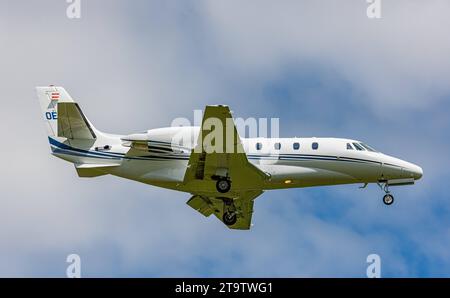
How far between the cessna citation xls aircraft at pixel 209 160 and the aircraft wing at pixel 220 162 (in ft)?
0.12

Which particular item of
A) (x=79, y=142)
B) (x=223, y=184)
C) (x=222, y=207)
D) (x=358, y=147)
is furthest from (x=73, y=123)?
(x=358, y=147)

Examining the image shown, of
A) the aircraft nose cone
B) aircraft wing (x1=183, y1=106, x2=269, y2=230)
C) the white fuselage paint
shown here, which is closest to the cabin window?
the white fuselage paint

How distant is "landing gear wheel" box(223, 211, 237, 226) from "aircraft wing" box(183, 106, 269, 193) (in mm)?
2687

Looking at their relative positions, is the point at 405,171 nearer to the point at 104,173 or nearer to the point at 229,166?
the point at 229,166

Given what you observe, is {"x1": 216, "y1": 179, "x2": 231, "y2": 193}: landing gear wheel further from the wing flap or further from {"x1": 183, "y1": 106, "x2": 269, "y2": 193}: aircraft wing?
the wing flap

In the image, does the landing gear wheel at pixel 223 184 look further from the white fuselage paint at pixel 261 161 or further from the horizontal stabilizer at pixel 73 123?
the horizontal stabilizer at pixel 73 123

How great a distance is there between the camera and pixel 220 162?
120 ft

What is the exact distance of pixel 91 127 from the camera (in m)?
38.3

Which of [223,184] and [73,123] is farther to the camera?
[73,123]

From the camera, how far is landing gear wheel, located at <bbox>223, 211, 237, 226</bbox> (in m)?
40.8

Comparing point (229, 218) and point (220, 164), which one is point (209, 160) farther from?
point (229, 218)

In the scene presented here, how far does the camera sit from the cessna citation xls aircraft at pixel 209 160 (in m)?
36.8

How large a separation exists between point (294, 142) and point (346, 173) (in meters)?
2.43

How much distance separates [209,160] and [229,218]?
520 centimetres
